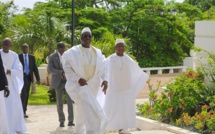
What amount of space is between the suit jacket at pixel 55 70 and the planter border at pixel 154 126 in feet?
5.88

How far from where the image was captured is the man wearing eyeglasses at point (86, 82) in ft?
26.5

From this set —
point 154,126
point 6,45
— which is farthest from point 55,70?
point 154,126

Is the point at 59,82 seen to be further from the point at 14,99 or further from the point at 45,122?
the point at 45,122

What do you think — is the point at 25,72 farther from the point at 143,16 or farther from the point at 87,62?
the point at 143,16

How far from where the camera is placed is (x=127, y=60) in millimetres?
9336

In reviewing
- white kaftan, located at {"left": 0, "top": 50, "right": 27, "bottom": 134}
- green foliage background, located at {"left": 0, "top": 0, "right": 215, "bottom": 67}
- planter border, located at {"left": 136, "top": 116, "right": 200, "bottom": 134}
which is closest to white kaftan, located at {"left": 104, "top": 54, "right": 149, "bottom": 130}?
planter border, located at {"left": 136, "top": 116, "right": 200, "bottom": 134}

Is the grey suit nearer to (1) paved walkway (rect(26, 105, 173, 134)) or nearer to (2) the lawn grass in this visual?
(1) paved walkway (rect(26, 105, 173, 134))

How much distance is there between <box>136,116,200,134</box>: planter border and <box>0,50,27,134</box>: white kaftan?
2.32 metres

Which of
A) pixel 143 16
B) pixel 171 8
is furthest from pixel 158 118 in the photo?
pixel 171 8

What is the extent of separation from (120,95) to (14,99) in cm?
202

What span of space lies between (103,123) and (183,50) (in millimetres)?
23639

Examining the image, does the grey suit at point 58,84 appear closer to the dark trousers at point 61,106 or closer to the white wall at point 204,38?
the dark trousers at point 61,106

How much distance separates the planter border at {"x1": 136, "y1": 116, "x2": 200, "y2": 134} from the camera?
8651mm

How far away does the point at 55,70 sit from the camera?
1034 cm
